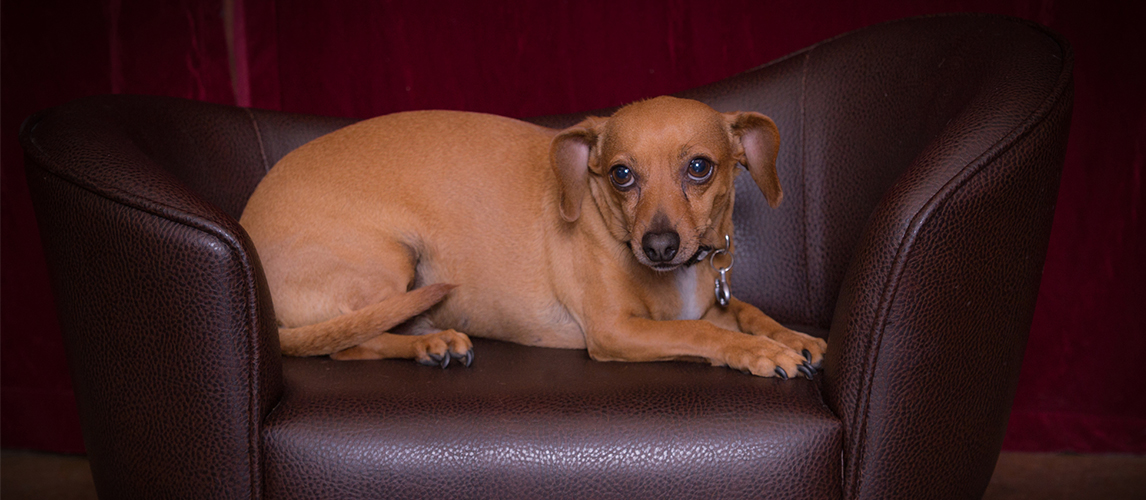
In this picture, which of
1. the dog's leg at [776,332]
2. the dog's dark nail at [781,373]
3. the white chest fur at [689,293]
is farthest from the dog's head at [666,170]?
the dog's dark nail at [781,373]

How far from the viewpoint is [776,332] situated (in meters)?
1.81

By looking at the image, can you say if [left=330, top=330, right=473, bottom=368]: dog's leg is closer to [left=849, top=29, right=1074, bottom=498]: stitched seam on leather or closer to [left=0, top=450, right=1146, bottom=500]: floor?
[left=849, top=29, right=1074, bottom=498]: stitched seam on leather

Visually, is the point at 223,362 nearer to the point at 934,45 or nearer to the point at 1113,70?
the point at 934,45

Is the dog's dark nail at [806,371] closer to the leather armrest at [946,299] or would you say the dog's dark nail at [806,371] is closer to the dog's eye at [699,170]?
the leather armrest at [946,299]

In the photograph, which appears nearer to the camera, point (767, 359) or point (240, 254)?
point (240, 254)

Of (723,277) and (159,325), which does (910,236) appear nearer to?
(723,277)

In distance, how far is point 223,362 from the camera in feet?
4.07

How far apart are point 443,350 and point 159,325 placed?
0.62 m

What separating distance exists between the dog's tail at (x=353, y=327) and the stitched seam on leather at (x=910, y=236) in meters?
1.02

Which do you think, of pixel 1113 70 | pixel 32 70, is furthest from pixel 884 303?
pixel 32 70

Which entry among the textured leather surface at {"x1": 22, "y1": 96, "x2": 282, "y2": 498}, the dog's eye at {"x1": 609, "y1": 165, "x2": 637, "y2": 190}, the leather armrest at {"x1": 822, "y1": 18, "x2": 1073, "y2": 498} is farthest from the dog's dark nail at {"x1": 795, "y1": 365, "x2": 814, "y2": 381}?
the textured leather surface at {"x1": 22, "y1": 96, "x2": 282, "y2": 498}

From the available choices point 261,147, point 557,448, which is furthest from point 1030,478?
point 261,147

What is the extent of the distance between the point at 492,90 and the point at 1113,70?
239 cm

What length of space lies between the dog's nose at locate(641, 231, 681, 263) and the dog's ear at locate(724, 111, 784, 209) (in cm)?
35
